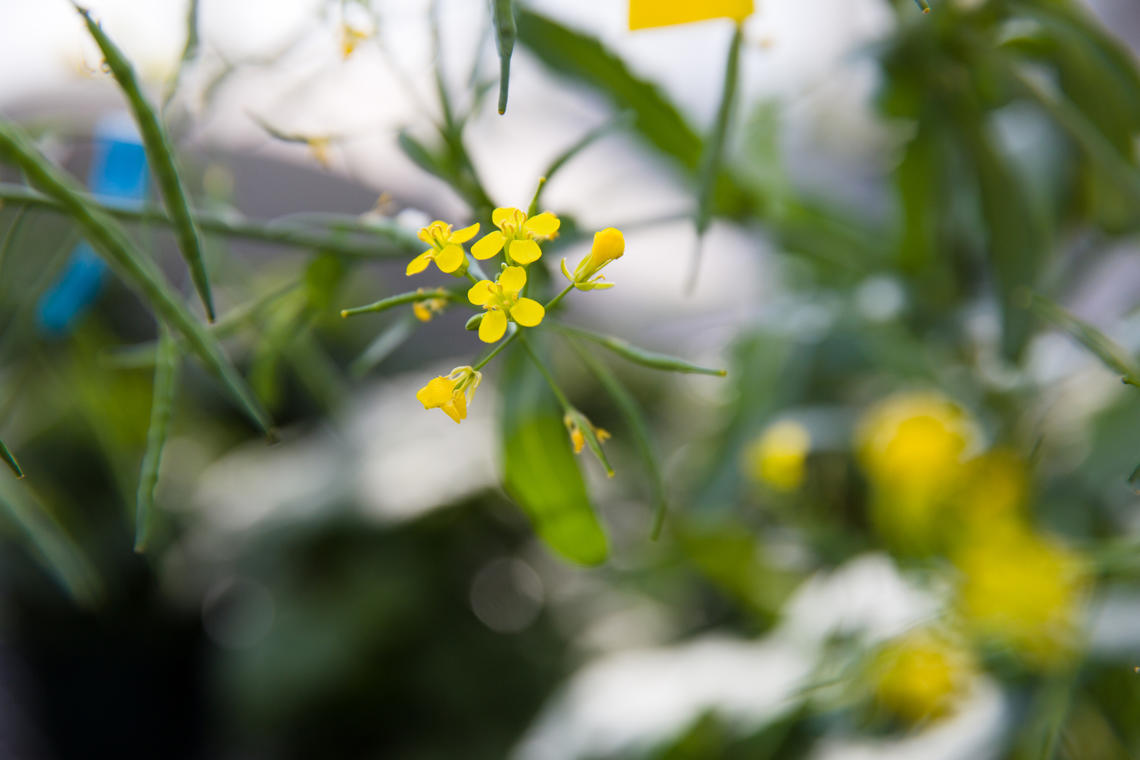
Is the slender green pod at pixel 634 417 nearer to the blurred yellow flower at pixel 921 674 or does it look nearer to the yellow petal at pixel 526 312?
the yellow petal at pixel 526 312

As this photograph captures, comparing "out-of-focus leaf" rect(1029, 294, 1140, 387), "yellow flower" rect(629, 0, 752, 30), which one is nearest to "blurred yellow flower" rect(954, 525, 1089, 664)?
"out-of-focus leaf" rect(1029, 294, 1140, 387)

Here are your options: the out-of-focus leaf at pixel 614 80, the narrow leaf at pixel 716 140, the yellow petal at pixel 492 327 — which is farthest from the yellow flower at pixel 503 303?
the out-of-focus leaf at pixel 614 80

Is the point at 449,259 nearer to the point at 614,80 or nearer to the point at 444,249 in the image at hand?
the point at 444,249

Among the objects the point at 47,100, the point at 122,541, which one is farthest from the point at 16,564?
the point at 47,100

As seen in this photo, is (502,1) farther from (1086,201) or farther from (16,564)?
(16,564)

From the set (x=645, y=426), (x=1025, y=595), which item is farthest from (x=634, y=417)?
(x=1025, y=595)

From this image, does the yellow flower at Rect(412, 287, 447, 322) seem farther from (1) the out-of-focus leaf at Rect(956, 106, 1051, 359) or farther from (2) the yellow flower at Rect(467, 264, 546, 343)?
(1) the out-of-focus leaf at Rect(956, 106, 1051, 359)
